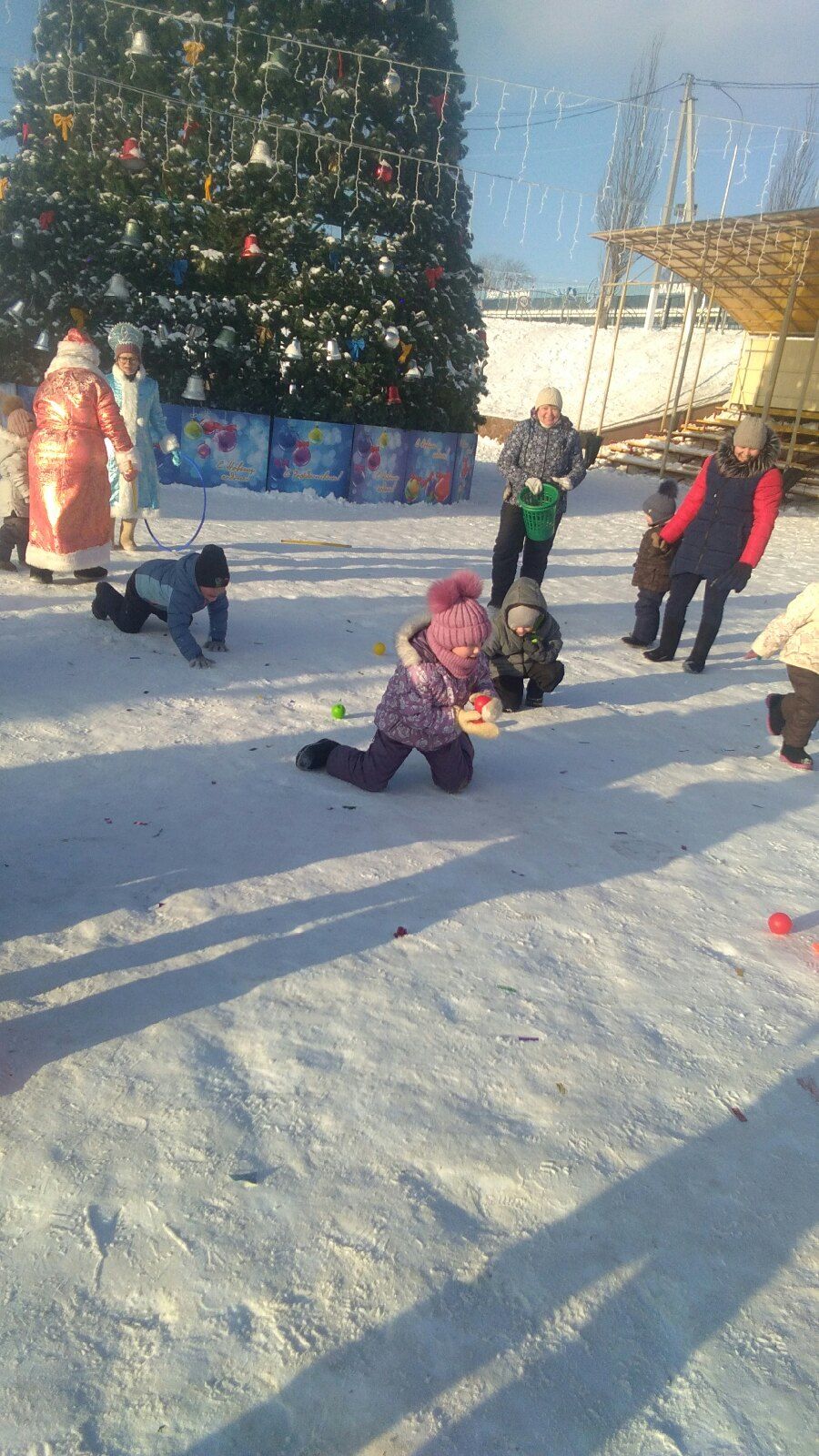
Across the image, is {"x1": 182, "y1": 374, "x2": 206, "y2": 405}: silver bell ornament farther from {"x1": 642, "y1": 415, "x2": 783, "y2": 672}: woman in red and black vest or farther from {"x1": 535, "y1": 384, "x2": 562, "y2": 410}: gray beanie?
{"x1": 642, "y1": 415, "x2": 783, "y2": 672}: woman in red and black vest

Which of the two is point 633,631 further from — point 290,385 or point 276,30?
point 276,30

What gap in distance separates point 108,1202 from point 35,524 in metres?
6.04

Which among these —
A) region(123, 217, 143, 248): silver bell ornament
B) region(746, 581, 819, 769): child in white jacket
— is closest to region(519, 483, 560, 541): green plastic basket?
region(746, 581, 819, 769): child in white jacket

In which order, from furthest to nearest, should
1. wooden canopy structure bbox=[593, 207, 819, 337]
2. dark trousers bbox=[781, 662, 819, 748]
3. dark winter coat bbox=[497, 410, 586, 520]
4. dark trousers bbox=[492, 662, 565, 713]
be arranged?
wooden canopy structure bbox=[593, 207, 819, 337] → dark winter coat bbox=[497, 410, 586, 520] → dark trousers bbox=[492, 662, 565, 713] → dark trousers bbox=[781, 662, 819, 748]

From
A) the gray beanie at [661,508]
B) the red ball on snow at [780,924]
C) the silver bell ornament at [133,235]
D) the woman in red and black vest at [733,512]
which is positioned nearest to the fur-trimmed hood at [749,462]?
the woman in red and black vest at [733,512]

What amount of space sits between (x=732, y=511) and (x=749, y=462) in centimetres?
35

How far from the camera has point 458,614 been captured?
438 cm

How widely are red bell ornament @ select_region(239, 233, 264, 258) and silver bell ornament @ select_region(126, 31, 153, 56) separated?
2.46 m

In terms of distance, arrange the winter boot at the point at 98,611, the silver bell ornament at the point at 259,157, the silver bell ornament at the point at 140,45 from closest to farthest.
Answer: the winter boot at the point at 98,611 < the silver bell ornament at the point at 140,45 < the silver bell ornament at the point at 259,157

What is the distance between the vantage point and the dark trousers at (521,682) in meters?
6.10

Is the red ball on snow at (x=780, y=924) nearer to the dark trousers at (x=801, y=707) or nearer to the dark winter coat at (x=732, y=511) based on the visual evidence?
the dark trousers at (x=801, y=707)

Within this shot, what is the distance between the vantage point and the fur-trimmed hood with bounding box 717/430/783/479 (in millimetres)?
6727

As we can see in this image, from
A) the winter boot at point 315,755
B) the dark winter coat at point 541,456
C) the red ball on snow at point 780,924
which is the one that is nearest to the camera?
the red ball on snow at point 780,924

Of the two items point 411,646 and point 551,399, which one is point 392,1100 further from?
point 551,399
